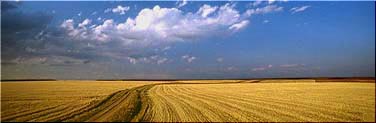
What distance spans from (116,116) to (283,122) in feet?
24.0

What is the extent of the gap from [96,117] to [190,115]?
4.34m

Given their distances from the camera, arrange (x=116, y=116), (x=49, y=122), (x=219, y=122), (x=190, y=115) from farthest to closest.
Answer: (x=190, y=115) → (x=116, y=116) → (x=219, y=122) → (x=49, y=122)

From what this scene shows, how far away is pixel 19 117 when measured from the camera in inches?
550

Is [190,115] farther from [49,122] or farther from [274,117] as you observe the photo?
[49,122]

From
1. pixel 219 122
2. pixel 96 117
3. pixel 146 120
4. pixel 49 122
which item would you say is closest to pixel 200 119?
pixel 219 122

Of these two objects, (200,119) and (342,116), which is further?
(342,116)

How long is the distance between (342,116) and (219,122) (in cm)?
669

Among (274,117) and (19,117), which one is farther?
(274,117)

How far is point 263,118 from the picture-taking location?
1522 centimetres

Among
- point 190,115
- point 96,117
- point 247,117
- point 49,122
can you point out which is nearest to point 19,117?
point 49,122

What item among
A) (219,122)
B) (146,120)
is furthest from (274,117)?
(146,120)

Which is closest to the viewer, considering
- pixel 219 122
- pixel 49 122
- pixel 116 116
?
pixel 49 122

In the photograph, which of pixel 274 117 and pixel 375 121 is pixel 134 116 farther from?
pixel 375 121

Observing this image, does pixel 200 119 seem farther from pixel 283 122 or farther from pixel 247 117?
Answer: pixel 283 122
